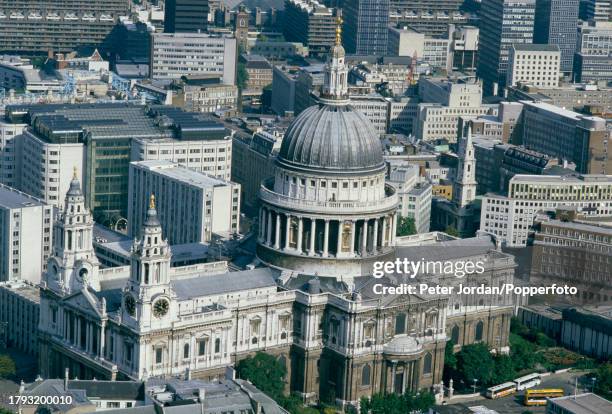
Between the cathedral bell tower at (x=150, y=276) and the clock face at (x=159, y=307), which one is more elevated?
the cathedral bell tower at (x=150, y=276)

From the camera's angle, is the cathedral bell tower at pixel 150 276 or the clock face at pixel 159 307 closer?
the cathedral bell tower at pixel 150 276

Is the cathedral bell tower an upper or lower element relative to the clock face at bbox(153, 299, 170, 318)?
upper

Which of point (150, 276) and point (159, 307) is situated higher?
point (150, 276)

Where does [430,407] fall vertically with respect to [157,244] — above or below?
below

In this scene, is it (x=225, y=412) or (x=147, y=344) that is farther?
(x=147, y=344)

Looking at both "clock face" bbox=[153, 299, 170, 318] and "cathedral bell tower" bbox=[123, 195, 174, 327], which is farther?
"clock face" bbox=[153, 299, 170, 318]

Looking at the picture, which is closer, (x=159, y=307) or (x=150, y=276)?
(x=150, y=276)

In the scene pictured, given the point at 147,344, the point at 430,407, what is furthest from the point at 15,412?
the point at 430,407

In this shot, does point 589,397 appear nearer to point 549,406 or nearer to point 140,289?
point 549,406
